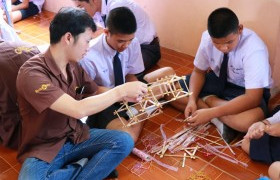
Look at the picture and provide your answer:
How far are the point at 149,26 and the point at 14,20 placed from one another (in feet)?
7.31

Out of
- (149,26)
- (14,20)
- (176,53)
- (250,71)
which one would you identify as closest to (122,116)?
(250,71)

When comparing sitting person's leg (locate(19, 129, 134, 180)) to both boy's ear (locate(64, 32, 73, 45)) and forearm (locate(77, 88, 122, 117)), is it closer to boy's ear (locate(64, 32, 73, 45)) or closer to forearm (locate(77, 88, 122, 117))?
forearm (locate(77, 88, 122, 117))

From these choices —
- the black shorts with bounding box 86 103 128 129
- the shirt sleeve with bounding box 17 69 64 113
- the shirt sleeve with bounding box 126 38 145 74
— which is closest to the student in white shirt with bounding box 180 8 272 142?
the shirt sleeve with bounding box 126 38 145 74

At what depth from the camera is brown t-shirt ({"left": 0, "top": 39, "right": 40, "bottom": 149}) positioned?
6.50 ft

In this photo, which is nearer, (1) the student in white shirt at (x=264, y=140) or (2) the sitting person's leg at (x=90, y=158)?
(2) the sitting person's leg at (x=90, y=158)

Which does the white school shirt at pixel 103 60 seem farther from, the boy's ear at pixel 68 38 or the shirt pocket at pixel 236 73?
the shirt pocket at pixel 236 73

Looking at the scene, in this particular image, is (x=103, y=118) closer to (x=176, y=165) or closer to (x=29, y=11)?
(x=176, y=165)

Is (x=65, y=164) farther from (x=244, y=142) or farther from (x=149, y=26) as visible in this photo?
(x=149, y=26)

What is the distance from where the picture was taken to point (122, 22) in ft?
6.40

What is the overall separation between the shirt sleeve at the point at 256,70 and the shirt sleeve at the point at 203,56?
318 millimetres

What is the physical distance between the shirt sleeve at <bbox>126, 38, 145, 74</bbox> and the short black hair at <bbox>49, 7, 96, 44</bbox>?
2.67 feet

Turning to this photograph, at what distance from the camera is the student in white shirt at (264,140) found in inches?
71.5

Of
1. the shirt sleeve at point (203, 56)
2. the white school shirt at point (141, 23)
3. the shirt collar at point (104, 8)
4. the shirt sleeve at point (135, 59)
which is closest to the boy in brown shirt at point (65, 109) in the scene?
the shirt sleeve at point (135, 59)

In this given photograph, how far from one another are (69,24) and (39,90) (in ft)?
1.09
